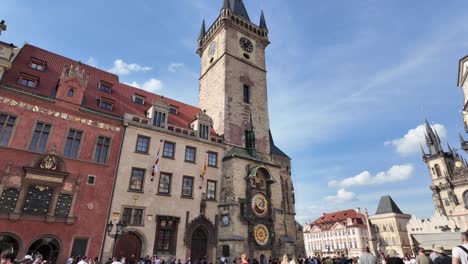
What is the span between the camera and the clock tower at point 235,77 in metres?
30.0

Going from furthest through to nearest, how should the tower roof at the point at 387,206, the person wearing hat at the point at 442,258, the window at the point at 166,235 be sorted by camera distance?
the tower roof at the point at 387,206 < the window at the point at 166,235 < the person wearing hat at the point at 442,258

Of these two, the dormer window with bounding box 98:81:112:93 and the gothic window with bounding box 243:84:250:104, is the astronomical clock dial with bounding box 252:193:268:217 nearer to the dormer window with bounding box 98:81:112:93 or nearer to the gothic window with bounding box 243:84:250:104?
the gothic window with bounding box 243:84:250:104

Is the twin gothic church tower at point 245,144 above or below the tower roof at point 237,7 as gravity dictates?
below

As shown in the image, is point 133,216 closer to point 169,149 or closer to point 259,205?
point 169,149

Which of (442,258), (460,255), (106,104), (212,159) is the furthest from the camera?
(212,159)

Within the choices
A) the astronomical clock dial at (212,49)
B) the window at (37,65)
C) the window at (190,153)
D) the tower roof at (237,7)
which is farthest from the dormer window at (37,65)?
the tower roof at (237,7)

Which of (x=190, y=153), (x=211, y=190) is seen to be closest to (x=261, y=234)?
(x=211, y=190)

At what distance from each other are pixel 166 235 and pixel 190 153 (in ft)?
24.0

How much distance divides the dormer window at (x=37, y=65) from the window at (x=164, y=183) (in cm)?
1334

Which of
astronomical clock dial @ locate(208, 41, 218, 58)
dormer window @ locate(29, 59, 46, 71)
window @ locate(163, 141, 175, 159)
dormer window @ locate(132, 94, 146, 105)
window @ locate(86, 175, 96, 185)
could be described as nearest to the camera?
window @ locate(86, 175, 96, 185)

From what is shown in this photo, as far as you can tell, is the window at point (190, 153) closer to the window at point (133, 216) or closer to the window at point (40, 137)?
the window at point (133, 216)

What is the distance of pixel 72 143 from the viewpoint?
20.1 metres

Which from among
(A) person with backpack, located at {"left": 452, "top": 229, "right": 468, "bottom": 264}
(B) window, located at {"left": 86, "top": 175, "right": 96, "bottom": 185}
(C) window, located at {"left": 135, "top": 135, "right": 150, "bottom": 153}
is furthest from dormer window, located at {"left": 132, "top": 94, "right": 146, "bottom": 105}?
(A) person with backpack, located at {"left": 452, "top": 229, "right": 468, "bottom": 264}

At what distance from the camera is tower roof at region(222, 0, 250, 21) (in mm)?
35912
